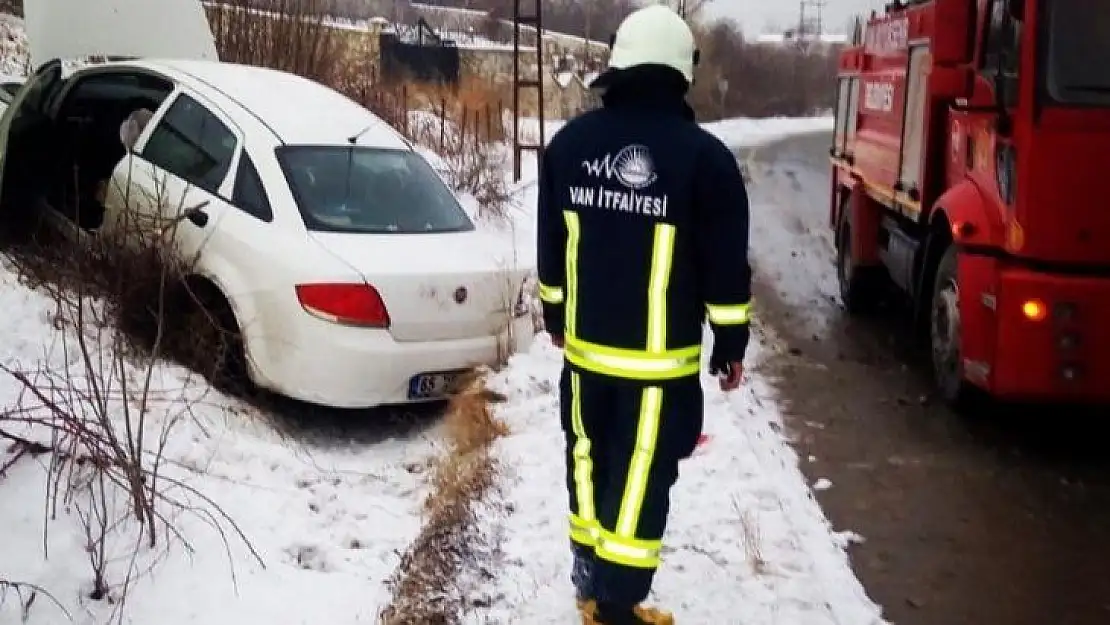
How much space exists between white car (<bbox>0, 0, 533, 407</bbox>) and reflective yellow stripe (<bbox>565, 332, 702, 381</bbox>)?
7.45 feet

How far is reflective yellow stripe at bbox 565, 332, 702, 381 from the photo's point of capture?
3318 millimetres

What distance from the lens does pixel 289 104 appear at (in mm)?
6445

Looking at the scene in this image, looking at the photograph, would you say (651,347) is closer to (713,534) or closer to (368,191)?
(713,534)

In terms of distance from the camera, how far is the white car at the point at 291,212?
5.42 metres

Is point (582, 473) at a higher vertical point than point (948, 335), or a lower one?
higher

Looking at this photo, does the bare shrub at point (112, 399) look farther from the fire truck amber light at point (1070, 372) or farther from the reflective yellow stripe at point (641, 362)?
the fire truck amber light at point (1070, 372)

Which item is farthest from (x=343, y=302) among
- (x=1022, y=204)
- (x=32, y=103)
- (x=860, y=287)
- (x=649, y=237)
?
(x=860, y=287)

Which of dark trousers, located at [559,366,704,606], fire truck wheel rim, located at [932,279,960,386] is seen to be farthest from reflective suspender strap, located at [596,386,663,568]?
fire truck wheel rim, located at [932,279,960,386]

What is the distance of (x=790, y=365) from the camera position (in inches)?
302

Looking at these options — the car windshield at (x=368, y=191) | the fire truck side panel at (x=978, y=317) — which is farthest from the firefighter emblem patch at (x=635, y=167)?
the fire truck side panel at (x=978, y=317)

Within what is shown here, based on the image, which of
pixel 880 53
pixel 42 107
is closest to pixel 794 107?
pixel 880 53

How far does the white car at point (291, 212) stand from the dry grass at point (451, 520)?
10.3 inches

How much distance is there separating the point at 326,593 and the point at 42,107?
180 inches

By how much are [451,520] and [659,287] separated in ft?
5.36
